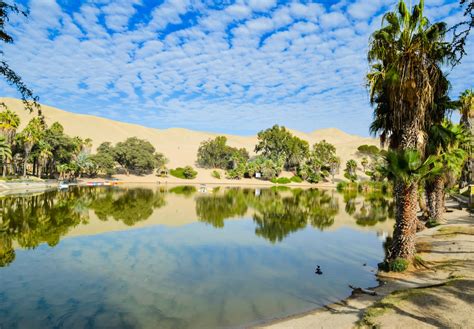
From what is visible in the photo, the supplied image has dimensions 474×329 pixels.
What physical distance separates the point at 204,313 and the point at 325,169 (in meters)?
92.7

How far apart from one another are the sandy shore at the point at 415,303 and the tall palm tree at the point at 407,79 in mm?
1689

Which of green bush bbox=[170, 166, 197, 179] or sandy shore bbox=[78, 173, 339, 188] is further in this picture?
green bush bbox=[170, 166, 197, 179]

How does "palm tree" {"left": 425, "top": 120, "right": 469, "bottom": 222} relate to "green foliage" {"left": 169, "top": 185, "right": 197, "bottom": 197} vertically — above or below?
above

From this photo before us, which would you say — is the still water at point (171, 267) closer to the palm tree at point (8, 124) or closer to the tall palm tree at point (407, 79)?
the tall palm tree at point (407, 79)

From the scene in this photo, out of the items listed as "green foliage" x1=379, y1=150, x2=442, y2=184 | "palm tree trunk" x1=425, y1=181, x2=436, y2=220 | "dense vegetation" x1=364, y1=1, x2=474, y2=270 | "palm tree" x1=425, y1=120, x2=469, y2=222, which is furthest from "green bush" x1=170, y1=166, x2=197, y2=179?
"green foliage" x1=379, y1=150, x2=442, y2=184

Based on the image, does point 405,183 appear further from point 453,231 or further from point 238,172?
point 238,172

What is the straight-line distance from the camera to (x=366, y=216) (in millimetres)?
34875

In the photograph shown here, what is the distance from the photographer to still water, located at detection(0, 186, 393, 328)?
1067cm

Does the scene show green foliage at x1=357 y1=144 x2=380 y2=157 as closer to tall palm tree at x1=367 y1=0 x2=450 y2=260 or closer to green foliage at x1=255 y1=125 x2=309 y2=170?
green foliage at x1=255 y1=125 x2=309 y2=170

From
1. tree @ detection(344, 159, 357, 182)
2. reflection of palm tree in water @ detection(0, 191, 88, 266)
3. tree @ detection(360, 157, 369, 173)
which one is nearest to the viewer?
reflection of palm tree in water @ detection(0, 191, 88, 266)

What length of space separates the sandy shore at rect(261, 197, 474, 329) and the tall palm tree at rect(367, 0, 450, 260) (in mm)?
1689

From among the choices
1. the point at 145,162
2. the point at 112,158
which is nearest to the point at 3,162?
the point at 112,158

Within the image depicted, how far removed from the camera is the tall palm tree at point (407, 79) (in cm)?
1319

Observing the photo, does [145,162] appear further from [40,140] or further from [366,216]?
[366,216]
